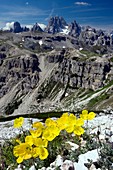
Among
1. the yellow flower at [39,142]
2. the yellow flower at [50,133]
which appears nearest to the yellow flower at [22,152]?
the yellow flower at [39,142]

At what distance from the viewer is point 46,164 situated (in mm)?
6750

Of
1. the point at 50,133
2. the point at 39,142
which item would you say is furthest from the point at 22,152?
the point at 50,133

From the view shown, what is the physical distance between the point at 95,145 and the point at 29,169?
60.0 inches

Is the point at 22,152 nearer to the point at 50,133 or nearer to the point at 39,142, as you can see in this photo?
the point at 39,142

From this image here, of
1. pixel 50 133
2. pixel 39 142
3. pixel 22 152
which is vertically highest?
pixel 50 133

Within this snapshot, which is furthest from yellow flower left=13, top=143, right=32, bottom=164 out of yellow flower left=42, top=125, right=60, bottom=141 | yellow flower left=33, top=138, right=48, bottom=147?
yellow flower left=42, top=125, right=60, bottom=141

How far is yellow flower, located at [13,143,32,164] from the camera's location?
5367mm

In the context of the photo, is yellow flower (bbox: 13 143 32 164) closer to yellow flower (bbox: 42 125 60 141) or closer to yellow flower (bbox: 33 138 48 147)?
yellow flower (bbox: 33 138 48 147)

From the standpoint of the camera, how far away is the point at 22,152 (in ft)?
17.7

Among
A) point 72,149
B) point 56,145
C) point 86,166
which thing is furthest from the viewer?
point 56,145

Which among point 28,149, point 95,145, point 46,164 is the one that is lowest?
point 46,164

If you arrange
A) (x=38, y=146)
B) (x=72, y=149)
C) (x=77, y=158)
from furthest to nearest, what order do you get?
(x=72, y=149), (x=77, y=158), (x=38, y=146)

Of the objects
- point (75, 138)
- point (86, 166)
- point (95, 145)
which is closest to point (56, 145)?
point (75, 138)

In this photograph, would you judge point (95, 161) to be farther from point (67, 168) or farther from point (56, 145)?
point (56, 145)
